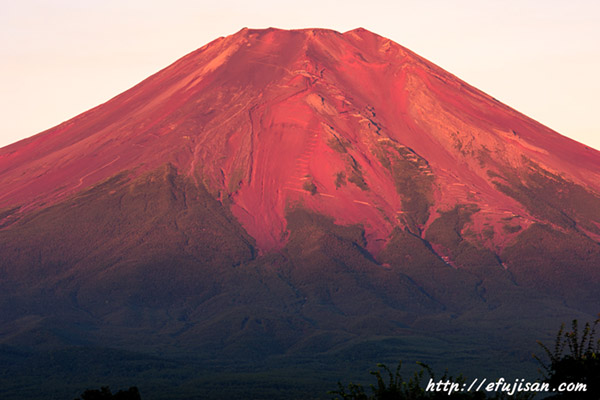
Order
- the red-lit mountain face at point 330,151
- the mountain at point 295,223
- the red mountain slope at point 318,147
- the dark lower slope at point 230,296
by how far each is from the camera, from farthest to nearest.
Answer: the red mountain slope at point 318,147, the red-lit mountain face at point 330,151, the mountain at point 295,223, the dark lower slope at point 230,296

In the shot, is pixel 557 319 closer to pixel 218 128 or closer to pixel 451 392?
pixel 218 128

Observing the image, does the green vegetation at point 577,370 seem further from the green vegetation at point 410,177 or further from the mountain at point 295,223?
the green vegetation at point 410,177

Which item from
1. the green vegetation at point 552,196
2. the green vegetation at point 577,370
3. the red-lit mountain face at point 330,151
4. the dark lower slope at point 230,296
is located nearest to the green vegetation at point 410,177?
the red-lit mountain face at point 330,151

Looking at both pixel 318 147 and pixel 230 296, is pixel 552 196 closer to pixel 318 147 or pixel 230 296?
pixel 318 147

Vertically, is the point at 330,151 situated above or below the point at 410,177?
below

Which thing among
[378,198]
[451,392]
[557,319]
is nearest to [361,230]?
[378,198]

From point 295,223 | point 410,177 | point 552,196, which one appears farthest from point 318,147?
point 552,196

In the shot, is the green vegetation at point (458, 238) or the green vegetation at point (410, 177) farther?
the green vegetation at point (410, 177)

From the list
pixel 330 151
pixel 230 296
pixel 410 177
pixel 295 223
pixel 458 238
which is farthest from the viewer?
pixel 410 177
